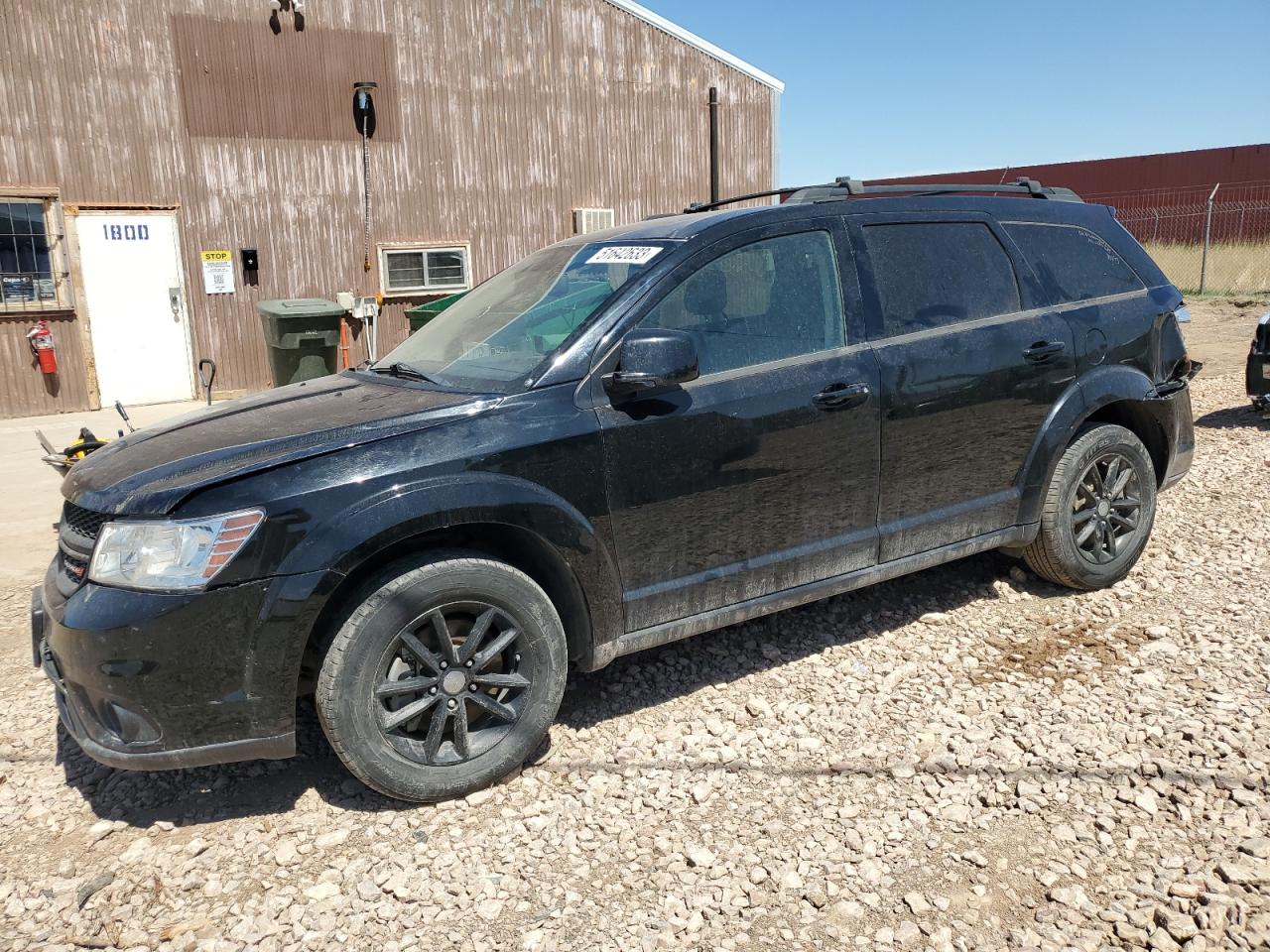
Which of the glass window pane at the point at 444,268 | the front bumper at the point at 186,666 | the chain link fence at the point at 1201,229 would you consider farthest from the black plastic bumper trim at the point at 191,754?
the chain link fence at the point at 1201,229

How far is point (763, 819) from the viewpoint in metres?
2.96

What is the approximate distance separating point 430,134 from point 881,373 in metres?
11.0

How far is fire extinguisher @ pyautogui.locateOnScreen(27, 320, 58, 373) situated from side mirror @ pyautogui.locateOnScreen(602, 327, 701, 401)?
10.5 m

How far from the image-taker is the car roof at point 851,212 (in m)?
3.66

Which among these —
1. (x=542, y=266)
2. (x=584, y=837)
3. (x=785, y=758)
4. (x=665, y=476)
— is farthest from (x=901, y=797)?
(x=542, y=266)

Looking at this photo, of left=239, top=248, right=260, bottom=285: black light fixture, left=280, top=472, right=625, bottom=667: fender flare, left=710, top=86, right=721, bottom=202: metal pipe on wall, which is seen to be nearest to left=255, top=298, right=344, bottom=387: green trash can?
left=239, top=248, right=260, bottom=285: black light fixture

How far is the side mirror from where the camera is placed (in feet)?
10.4

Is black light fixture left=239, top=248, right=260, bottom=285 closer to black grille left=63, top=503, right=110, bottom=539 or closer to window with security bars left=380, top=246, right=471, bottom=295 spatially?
window with security bars left=380, top=246, right=471, bottom=295

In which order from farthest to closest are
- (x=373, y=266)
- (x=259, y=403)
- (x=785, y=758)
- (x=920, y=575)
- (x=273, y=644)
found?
(x=373, y=266) < (x=920, y=575) < (x=259, y=403) < (x=785, y=758) < (x=273, y=644)

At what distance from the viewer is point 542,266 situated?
413 cm

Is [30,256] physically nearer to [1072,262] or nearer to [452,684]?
[452,684]

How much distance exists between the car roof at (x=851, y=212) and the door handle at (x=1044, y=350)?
0.63 metres

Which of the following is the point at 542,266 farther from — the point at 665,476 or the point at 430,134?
the point at 430,134

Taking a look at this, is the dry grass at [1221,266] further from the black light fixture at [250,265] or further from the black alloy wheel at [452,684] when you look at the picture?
the black alloy wheel at [452,684]
